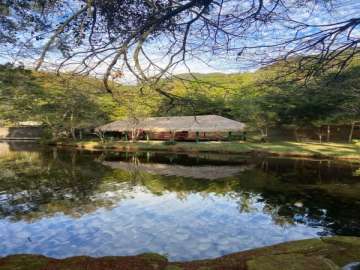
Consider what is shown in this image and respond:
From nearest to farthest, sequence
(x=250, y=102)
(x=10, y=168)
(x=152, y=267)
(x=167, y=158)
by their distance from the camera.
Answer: (x=152, y=267)
(x=10, y=168)
(x=167, y=158)
(x=250, y=102)

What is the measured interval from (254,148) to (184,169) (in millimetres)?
8210

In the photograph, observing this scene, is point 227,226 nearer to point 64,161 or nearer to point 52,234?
point 52,234

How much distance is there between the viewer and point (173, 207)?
516 inches

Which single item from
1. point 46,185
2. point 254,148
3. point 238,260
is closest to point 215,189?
point 46,185

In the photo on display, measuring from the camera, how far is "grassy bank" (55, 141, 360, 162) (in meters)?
25.2

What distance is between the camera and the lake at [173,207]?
9383mm

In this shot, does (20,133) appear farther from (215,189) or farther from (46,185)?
(215,189)

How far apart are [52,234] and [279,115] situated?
2915cm

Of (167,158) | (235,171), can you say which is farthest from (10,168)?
(235,171)

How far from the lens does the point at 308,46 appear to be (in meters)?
3.97

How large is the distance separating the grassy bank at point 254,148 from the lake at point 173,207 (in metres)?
2.56

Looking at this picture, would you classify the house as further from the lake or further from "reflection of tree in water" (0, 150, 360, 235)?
the lake

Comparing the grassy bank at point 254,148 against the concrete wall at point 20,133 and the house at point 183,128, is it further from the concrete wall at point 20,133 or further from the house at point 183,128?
the concrete wall at point 20,133

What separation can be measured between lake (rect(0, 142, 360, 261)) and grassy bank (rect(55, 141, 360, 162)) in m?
2.56
